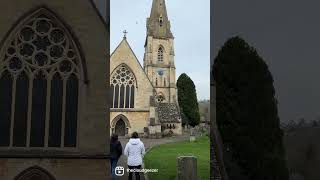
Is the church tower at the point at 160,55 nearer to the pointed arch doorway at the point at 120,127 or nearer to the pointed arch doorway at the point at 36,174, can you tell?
the pointed arch doorway at the point at 120,127

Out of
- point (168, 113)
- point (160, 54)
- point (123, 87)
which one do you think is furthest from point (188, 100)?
point (123, 87)

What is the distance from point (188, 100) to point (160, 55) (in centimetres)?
930

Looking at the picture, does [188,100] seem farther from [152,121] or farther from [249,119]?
[249,119]

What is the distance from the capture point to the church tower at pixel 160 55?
61.8m

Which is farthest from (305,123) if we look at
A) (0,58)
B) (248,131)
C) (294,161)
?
(0,58)

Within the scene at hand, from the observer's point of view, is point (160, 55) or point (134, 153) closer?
point (134, 153)

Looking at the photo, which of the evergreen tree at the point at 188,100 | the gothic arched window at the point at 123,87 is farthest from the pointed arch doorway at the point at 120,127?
the evergreen tree at the point at 188,100

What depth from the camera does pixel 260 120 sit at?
11516 mm

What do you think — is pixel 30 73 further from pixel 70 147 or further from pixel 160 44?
pixel 160 44

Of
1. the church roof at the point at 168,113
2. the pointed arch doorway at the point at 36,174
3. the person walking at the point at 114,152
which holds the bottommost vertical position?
the pointed arch doorway at the point at 36,174

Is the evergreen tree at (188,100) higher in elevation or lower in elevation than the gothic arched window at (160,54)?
lower

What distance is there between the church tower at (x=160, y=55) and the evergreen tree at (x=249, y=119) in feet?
158

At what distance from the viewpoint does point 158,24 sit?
66.7m

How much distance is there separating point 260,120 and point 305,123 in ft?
6.11
